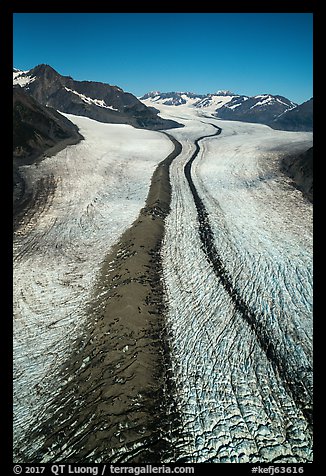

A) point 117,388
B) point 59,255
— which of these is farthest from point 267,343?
point 59,255

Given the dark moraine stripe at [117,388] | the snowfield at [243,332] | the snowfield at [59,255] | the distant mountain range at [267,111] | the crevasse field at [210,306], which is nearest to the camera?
the dark moraine stripe at [117,388]

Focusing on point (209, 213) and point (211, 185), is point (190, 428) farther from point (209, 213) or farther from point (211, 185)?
point (211, 185)

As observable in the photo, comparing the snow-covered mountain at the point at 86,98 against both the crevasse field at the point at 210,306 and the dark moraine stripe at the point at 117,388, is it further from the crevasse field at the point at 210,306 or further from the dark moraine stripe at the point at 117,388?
the dark moraine stripe at the point at 117,388

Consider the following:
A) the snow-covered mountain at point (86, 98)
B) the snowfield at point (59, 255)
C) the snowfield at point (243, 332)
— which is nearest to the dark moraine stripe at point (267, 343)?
the snowfield at point (243, 332)

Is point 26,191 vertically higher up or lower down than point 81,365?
higher up

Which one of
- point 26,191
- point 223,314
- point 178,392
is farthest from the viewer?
point 26,191

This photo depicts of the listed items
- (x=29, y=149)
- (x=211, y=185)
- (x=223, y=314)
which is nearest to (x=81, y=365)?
(x=223, y=314)
